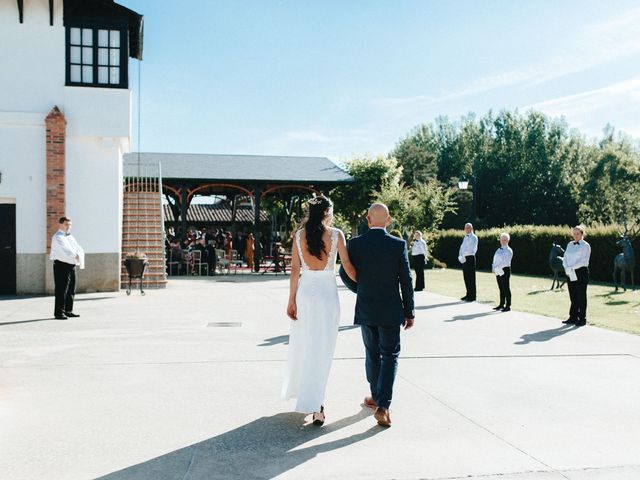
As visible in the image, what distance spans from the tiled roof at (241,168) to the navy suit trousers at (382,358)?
2206cm

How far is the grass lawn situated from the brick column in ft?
35.7

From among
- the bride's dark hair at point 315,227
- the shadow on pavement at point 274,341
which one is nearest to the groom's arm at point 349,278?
the bride's dark hair at point 315,227

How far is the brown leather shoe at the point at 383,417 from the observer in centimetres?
507

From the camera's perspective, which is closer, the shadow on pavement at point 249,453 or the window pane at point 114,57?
the shadow on pavement at point 249,453

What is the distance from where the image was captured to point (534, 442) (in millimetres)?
4688

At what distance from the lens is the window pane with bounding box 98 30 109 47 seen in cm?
1698

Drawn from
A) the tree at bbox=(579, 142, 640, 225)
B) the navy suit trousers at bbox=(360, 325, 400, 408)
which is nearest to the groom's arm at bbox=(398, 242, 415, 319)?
the navy suit trousers at bbox=(360, 325, 400, 408)

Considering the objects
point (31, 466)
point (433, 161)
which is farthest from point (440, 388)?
point (433, 161)

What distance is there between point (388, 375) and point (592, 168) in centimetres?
5649

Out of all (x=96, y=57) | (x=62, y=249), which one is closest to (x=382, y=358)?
(x=62, y=249)

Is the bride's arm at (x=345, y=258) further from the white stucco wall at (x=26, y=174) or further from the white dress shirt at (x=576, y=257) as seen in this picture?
the white stucco wall at (x=26, y=174)

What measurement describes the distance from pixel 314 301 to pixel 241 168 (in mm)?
25057

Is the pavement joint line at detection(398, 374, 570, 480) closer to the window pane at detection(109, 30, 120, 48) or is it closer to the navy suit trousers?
the navy suit trousers

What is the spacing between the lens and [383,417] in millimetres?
5059
